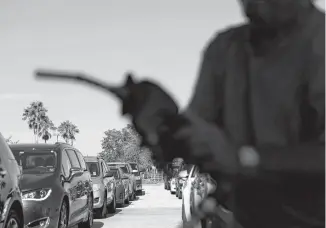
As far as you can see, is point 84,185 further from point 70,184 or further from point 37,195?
point 37,195

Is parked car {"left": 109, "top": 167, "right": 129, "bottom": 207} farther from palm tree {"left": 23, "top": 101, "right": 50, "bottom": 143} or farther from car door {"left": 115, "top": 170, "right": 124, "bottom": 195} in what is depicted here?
palm tree {"left": 23, "top": 101, "right": 50, "bottom": 143}

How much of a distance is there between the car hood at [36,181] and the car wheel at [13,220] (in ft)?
5.84

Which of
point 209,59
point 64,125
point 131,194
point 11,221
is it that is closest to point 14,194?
point 11,221

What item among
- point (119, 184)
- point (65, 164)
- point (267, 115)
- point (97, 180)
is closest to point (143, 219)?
point (97, 180)

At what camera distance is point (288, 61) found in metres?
1.38

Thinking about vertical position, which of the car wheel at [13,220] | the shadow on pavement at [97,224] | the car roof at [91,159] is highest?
the car roof at [91,159]

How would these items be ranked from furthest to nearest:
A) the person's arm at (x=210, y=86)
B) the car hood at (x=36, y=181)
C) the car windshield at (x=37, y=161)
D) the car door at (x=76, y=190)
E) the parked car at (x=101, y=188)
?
1. the parked car at (x=101, y=188)
2. the car door at (x=76, y=190)
3. the car windshield at (x=37, y=161)
4. the car hood at (x=36, y=181)
5. the person's arm at (x=210, y=86)

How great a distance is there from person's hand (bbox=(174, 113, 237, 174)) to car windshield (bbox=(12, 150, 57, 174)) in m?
9.42

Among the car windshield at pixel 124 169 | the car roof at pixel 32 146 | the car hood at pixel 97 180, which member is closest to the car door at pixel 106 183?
the car hood at pixel 97 180

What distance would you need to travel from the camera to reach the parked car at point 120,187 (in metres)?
20.4

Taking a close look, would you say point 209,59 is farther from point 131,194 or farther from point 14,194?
point 131,194

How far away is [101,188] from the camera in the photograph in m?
16.1

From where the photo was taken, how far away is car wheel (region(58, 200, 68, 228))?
1001 cm

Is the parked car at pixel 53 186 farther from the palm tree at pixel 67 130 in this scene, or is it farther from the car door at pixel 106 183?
the palm tree at pixel 67 130
